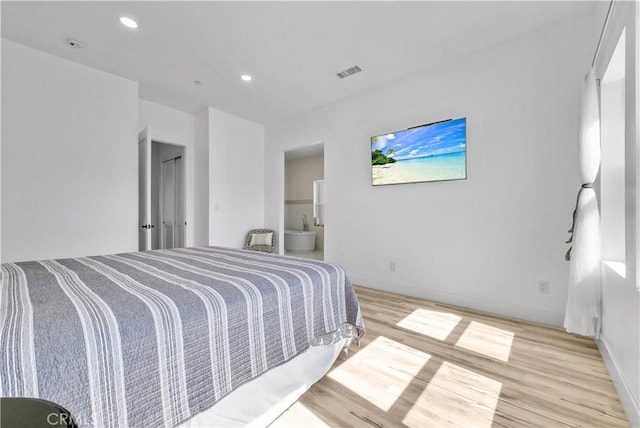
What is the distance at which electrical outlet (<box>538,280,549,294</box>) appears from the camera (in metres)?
2.50

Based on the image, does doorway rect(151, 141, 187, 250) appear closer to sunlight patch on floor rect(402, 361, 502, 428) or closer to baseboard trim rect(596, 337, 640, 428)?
sunlight patch on floor rect(402, 361, 502, 428)

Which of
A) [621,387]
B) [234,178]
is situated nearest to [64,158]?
[234,178]

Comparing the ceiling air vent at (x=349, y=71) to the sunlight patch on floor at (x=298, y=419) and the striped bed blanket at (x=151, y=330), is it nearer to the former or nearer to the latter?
the striped bed blanket at (x=151, y=330)

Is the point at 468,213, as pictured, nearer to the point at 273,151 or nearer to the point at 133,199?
the point at 273,151

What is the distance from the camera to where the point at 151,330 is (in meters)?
0.95

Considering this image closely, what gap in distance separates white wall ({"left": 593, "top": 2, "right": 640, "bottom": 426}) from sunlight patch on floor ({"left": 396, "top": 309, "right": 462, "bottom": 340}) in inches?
38.7

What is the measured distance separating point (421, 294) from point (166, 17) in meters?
3.79

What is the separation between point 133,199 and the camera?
11.6 ft

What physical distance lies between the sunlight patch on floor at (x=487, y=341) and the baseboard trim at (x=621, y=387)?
1.70 ft

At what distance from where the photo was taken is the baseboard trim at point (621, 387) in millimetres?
1274

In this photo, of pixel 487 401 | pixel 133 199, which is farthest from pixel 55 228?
pixel 487 401

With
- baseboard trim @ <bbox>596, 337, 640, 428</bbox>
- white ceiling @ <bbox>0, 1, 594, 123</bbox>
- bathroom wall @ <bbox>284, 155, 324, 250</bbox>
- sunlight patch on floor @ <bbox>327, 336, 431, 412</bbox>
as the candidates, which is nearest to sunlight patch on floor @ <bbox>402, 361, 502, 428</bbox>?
sunlight patch on floor @ <bbox>327, 336, 431, 412</bbox>

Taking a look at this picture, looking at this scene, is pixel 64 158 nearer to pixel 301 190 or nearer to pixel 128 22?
pixel 128 22

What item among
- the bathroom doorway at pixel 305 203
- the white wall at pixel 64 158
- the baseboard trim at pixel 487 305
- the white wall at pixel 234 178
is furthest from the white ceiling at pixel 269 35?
the bathroom doorway at pixel 305 203
